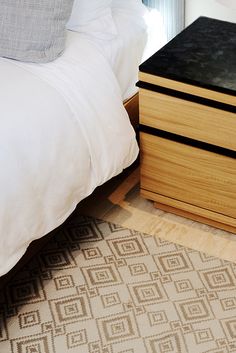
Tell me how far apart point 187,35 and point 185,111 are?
1.11ft

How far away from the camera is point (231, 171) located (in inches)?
71.7

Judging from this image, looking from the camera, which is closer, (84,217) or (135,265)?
(135,265)

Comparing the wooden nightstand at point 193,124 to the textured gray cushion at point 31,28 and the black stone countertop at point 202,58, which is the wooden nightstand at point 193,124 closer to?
Result: the black stone countertop at point 202,58

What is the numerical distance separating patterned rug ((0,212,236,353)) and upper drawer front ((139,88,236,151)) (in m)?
0.39

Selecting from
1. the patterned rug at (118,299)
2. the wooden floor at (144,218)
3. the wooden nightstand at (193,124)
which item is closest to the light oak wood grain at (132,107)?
the wooden nightstand at (193,124)

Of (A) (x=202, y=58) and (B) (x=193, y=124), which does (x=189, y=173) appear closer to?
(B) (x=193, y=124)

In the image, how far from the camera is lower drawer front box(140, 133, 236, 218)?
1844 mm

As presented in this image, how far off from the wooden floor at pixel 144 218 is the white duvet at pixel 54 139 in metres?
0.26

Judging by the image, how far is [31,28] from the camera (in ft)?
5.72

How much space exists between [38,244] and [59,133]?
16.2 inches

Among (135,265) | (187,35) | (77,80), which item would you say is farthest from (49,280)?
(187,35)

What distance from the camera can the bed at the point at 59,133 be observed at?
1.54 metres

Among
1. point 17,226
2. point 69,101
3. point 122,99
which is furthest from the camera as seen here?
point 122,99

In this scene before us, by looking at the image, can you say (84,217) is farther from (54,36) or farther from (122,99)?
(54,36)
